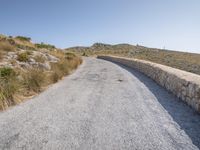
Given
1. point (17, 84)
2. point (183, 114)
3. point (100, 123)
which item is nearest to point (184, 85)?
point (183, 114)

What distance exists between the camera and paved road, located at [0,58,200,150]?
13.1ft

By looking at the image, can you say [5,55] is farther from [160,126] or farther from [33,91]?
[160,126]

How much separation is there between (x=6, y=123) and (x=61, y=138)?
Result: 68.5 inches

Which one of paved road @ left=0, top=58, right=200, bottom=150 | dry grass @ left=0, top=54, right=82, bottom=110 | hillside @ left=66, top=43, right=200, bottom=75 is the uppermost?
dry grass @ left=0, top=54, right=82, bottom=110

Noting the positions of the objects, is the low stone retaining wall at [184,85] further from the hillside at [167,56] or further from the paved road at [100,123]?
the hillside at [167,56]

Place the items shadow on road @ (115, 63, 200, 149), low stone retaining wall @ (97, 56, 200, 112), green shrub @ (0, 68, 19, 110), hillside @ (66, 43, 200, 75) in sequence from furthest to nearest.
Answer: hillside @ (66, 43, 200, 75), green shrub @ (0, 68, 19, 110), low stone retaining wall @ (97, 56, 200, 112), shadow on road @ (115, 63, 200, 149)

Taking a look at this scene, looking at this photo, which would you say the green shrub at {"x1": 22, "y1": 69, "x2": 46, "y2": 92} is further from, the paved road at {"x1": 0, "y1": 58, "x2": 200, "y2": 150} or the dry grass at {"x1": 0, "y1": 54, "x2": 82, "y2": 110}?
the paved road at {"x1": 0, "y1": 58, "x2": 200, "y2": 150}

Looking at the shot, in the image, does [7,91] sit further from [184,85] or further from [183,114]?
[184,85]

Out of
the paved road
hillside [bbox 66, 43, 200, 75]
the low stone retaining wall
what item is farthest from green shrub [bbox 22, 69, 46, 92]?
hillside [bbox 66, 43, 200, 75]

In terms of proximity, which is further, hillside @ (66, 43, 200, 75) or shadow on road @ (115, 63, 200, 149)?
hillside @ (66, 43, 200, 75)

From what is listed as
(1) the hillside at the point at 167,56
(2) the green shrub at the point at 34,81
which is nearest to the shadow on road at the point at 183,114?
(2) the green shrub at the point at 34,81

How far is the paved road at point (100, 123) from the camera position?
399cm

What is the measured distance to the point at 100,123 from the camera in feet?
16.4

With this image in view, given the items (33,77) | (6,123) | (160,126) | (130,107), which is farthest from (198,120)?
(33,77)
